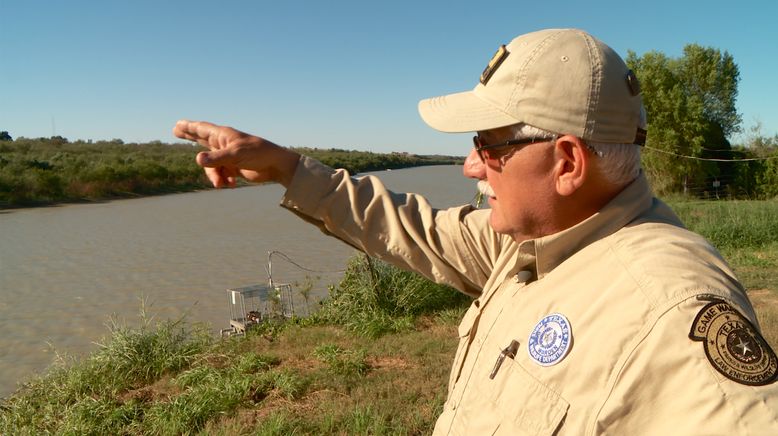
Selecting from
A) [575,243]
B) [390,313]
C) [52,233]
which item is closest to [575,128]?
[575,243]

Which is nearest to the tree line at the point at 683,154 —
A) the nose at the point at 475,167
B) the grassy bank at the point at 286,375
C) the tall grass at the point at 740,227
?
the tall grass at the point at 740,227

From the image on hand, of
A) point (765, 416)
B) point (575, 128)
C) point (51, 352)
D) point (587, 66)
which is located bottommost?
point (51, 352)

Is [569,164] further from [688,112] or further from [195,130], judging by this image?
[688,112]

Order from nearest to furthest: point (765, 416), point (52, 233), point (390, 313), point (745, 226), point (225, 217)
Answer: point (765, 416)
point (390, 313)
point (745, 226)
point (52, 233)
point (225, 217)

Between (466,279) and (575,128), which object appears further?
(466,279)

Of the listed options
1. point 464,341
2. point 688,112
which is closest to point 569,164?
point 464,341

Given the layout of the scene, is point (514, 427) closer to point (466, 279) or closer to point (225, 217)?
point (466, 279)

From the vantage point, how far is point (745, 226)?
42.5 feet

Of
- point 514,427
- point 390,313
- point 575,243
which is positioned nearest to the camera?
point 514,427

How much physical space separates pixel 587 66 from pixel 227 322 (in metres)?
8.66

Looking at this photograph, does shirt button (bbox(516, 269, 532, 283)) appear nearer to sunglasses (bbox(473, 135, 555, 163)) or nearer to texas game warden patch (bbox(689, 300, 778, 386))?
sunglasses (bbox(473, 135, 555, 163))

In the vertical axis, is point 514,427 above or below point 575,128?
below

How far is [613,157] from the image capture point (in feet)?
4.58

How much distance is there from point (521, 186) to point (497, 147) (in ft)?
0.41
